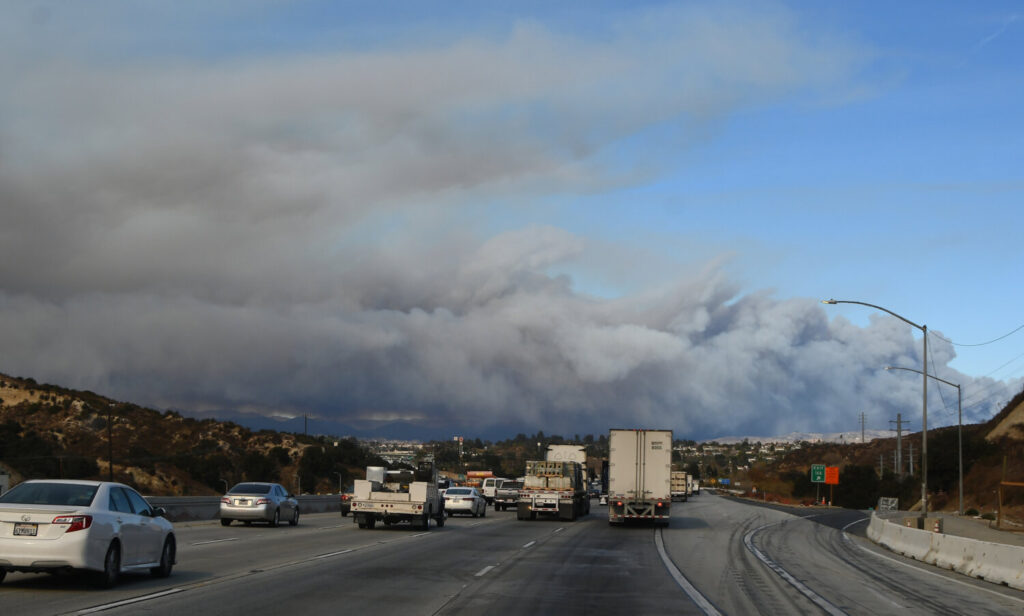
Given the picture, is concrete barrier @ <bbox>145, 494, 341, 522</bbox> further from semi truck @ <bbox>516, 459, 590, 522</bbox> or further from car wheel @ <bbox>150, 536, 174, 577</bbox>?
car wheel @ <bbox>150, 536, 174, 577</bbox>

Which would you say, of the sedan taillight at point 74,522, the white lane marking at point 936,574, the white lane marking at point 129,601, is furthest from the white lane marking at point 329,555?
the white lane marking at point 936,574

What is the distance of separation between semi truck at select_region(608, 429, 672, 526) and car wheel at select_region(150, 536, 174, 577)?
2398 centimetres

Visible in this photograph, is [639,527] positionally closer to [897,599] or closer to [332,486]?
[897,599]

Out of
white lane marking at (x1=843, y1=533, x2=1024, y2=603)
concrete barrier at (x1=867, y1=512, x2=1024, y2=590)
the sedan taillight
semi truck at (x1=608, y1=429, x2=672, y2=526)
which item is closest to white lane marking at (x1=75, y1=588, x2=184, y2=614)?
the sedan taillight

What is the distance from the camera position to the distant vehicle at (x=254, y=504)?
34188 mm

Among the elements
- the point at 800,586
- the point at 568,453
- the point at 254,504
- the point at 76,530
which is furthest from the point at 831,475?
the point at 76,530

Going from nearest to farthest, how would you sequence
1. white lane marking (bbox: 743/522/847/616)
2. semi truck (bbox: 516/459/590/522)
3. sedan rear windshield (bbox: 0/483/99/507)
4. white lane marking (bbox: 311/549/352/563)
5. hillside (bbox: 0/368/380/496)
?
1. sedan rear windshield (bbox: 0/483/99/507)
2. white lane marking (bbox: 743/522/847/616)
3. white lane marking (bbox: 311/549/352/563)
4. semi truck (bbox: 516/459/590/522)
5. hillside (bbox: 0/368/380/496)

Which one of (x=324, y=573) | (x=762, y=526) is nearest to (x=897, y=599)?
(x=324, y=573)

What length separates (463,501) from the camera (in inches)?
1967

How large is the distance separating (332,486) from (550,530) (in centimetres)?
6499

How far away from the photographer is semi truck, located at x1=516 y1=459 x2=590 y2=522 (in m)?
45.5

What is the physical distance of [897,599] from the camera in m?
17.3

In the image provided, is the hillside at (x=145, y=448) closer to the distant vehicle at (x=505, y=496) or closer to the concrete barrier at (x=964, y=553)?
the distant vehicle at (x=505, y=496)

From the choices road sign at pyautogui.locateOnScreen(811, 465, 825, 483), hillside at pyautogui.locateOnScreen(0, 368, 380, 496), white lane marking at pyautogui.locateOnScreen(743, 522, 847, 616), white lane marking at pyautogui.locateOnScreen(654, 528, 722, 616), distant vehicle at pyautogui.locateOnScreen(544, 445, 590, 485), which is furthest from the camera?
road sign at pyautogui.locateOnScreen(811, 465, 825, 483)
